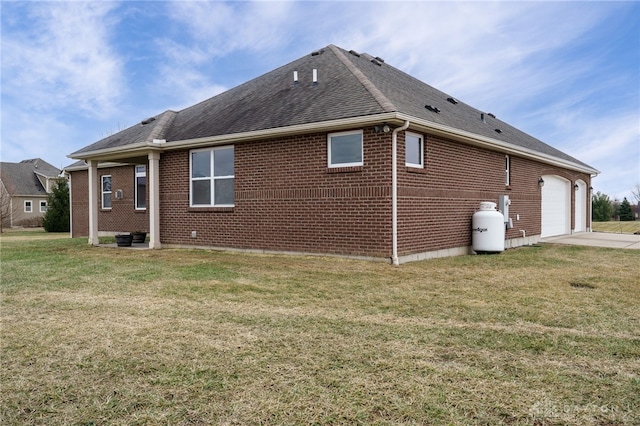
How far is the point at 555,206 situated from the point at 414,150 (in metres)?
11.5

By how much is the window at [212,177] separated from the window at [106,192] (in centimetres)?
928

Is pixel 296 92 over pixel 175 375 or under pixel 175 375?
over

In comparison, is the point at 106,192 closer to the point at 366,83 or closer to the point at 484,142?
the point at 366,83

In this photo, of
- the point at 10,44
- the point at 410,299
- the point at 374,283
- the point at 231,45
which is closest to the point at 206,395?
the point at 410,299

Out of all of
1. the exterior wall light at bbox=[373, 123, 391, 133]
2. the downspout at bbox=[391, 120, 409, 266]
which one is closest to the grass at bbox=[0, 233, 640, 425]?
the downspout at bbox=[391, 120, 409, 266]

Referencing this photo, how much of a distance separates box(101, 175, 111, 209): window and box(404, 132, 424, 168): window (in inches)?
609

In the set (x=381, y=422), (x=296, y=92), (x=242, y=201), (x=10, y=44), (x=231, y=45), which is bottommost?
(x=381, y=422)

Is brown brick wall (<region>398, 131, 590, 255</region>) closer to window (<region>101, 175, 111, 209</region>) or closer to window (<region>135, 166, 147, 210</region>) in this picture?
window (<region>135, 166, 147, 210</region>)

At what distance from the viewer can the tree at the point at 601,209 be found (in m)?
34.6

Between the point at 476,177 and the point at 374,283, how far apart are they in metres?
6.83

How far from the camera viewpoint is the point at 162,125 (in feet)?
48.5

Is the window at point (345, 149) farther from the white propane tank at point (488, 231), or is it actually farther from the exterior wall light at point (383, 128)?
the white propane tank at point (488, 231)

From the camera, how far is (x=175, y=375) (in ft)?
11.2

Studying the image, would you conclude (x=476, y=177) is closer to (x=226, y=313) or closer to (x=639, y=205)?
(x=226, y=313)
